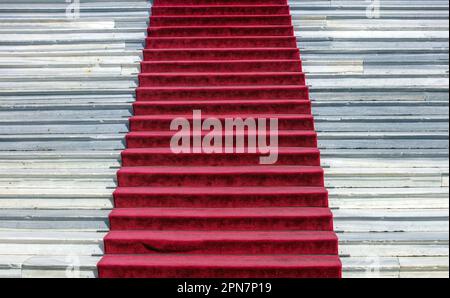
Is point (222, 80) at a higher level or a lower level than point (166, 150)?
higher

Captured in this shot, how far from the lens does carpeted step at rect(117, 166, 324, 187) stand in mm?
2889

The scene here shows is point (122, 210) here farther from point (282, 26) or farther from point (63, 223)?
point (282, 26)

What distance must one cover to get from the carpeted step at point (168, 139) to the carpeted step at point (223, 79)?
0.65 meters

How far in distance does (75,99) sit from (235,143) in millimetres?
1471

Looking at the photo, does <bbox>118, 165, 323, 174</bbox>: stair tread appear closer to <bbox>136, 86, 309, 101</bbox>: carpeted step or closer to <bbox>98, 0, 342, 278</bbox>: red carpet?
<bbox>98, 0, 342, 278</bbox>: red carpet

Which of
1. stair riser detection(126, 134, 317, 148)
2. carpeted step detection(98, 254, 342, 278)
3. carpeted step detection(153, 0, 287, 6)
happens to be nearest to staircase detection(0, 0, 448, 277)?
stair riser detection(126, 134, 317, 148)

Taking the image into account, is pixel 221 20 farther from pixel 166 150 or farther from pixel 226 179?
pixel 226 179

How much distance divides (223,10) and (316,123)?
73.4 inches

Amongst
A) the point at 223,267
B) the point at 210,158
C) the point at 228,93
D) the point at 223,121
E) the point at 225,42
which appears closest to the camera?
the point at 223,267

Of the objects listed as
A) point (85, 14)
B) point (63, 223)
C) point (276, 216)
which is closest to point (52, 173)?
point (63, 223)

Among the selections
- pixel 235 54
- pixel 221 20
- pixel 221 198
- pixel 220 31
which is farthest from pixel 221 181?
pixel 221 20

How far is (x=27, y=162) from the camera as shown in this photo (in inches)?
120

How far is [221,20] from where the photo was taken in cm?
421

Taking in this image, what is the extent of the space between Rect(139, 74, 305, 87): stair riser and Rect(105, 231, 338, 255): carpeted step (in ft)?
5.08
